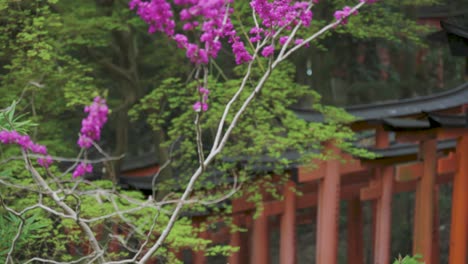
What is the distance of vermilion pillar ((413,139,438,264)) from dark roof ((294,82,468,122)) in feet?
1.79

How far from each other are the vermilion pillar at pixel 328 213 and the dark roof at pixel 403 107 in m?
0.80

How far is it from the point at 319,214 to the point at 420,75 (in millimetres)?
11764

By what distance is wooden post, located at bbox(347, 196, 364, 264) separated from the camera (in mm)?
18109

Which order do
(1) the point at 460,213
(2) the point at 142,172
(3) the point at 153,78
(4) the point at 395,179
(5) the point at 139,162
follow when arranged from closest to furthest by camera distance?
(1) the point at 460,213 < (4) the point at 395,179 < (3) the point at 153,78 < (2) the point at 142,172 < (5) the point at 139,162

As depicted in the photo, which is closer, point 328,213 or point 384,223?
point 328,213

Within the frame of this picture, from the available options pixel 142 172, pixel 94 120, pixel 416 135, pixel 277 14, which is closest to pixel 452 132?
pixel 416 135

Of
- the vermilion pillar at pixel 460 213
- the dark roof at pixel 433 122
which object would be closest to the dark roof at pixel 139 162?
the dark roof at pixel 433 122

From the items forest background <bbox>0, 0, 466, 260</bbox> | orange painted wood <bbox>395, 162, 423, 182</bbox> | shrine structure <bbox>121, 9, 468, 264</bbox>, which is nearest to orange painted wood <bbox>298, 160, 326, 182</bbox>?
shrine structure <bbox>121, 9, 468, 264</bbox>

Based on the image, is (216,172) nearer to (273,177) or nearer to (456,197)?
(273,177)

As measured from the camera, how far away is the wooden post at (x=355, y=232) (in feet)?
59.4

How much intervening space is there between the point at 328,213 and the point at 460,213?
1.87 metres

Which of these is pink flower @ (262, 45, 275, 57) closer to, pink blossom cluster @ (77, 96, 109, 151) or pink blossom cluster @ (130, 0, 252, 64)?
pink blossom cluster @ (130, 0, 252, 64)

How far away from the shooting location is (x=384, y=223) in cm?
1445

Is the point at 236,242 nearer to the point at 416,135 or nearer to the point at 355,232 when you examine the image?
the point at 355,232
